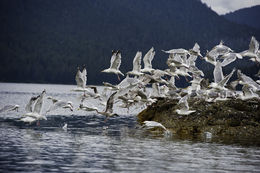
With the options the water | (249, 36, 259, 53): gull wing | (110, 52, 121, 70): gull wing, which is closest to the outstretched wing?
the water

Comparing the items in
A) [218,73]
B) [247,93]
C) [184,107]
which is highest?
[218,73]

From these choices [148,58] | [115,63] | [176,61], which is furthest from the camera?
[148,58]

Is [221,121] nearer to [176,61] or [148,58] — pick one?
[176,61]

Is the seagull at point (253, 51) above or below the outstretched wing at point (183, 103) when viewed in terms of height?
above

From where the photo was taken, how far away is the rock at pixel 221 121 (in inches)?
907

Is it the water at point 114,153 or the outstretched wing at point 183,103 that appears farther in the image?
the outstretched wing at point 183,103

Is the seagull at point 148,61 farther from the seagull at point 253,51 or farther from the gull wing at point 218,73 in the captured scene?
the seagull at point 253,51

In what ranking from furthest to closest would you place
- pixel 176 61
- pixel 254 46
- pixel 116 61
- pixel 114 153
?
pixel 254 46
pixel 176 61
pixel 116 61
pixel 114 153

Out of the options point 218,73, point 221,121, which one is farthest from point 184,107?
point 218,73

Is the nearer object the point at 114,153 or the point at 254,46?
the point at 114,153

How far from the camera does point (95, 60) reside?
163375 millimetres

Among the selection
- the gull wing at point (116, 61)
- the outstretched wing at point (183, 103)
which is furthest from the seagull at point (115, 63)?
the outstretched wing at point (183, 103)

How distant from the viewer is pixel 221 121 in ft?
78.0

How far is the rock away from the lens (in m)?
23.0
